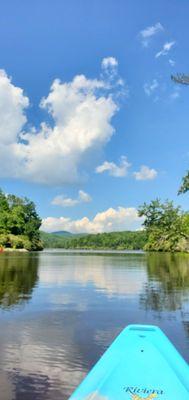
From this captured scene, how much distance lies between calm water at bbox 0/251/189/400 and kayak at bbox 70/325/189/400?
5.39 ft

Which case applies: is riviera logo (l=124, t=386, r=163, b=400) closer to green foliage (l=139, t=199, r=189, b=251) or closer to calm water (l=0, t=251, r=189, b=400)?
calm water (l=0, t=251, r=189, b=400)

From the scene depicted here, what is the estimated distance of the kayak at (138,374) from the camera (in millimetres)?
5203

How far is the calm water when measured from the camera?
7695 millimetres

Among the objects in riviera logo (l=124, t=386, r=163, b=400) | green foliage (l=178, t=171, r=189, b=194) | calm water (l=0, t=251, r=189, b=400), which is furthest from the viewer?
green foliage (l=178, t=171, r=189, b=194)

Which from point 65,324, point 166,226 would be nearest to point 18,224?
point 166,226

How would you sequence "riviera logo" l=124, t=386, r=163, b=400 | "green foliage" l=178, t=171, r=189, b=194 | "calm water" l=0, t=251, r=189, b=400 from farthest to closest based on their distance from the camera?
"green foliage" l=178, t=171, r=189, b=194, "calm water" l=0, t=251, r=189, b=400, "riviera logo" l=124, t=386, r=163, b=400

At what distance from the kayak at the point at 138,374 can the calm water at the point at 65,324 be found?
1643mm

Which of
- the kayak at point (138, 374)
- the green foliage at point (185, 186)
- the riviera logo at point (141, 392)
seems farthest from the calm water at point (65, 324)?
the green foliage at point (185, 186)

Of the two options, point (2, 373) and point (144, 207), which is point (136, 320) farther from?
point (144, 207)

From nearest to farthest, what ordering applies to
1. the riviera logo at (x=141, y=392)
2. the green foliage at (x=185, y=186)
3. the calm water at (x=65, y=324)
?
the riviera logo at (x=141, y=392)
the calm water at (x=65, y=324)
the green foliage at (x=185, y=186)

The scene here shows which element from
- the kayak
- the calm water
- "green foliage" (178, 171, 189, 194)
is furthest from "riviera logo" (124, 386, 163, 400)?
"green foliage" (178, 171, 189, 194)

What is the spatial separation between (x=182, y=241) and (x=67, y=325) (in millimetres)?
110340

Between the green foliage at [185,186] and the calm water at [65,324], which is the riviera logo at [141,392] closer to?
the calm water at [65,324]

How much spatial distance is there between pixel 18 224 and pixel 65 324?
397 feet
